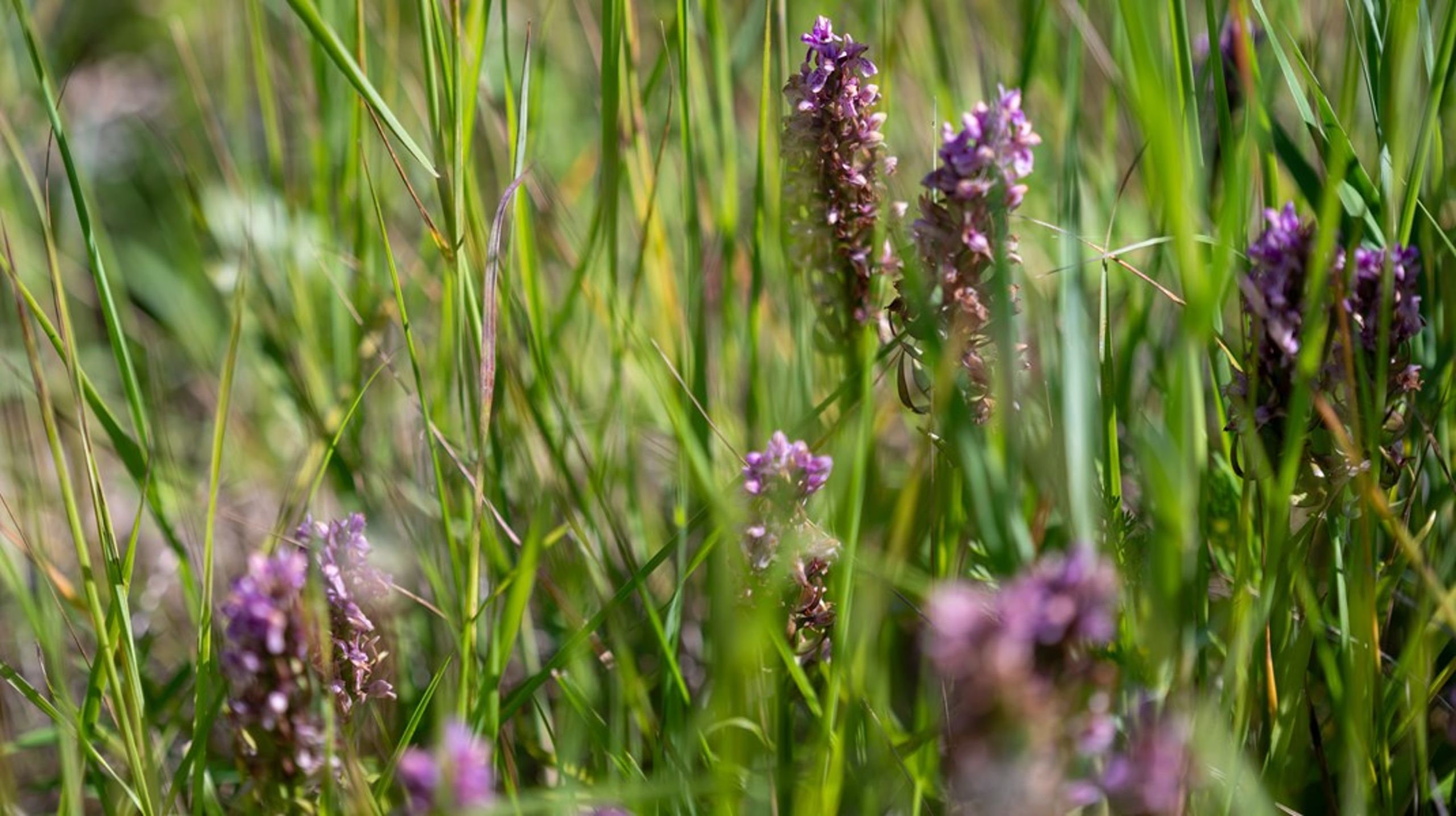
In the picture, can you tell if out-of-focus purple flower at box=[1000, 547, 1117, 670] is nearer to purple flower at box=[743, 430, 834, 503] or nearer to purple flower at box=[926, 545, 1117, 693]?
purple flower at box=[926, 545, 1117, 693]

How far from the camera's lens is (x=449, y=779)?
70 centimetres

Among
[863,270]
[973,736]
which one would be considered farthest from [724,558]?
[863,270]

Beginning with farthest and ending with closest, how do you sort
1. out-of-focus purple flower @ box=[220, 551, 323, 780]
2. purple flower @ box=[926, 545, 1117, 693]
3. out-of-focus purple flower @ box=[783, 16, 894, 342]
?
1. out-of-focus purple flower @ box=[783, 16, 894, 342]
2. out-of-focus purple flower @ box=[220, 551, 323, 780]
3. purple flower @ box=[926, 545, 1117, 693]

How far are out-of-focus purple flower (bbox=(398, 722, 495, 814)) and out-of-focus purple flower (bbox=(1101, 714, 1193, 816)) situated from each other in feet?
1.13

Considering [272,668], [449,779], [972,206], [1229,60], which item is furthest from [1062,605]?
[1229,60]

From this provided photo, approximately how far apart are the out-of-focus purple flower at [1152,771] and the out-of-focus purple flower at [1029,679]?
22mm

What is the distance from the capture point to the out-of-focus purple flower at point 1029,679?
61 cm

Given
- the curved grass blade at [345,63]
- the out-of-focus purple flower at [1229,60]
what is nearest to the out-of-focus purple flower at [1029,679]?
the curved grass blade at [345,63]

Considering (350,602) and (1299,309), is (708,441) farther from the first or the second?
(1299,309)

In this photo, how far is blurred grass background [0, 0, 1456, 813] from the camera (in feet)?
3.21

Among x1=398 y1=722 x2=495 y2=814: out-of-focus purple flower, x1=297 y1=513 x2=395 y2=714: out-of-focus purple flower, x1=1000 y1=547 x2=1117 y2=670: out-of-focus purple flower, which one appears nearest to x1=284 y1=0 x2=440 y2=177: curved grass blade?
x1=297 y1=513 x2=395 y2=714: out-of-focus purple flower

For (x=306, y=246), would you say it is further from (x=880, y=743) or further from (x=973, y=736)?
(x=973, y=736)

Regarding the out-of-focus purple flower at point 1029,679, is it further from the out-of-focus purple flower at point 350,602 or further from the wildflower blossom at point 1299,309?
the out-of-focus purple flower at point 350,602

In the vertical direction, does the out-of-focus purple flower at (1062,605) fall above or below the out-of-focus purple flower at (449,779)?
above
